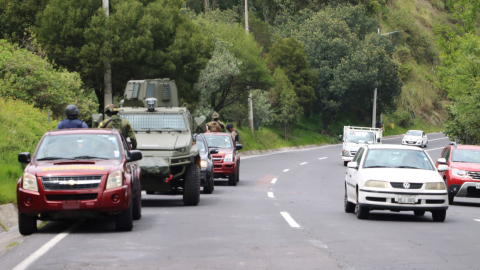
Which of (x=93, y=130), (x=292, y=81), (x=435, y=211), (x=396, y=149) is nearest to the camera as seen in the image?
(x=93, y=130)

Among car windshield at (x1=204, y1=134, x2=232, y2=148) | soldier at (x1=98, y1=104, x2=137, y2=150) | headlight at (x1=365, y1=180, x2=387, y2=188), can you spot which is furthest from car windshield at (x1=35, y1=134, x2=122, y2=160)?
car windshield at (x1=204, y1=134, x2=232, y2=148)

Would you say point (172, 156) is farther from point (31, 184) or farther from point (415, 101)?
point (415, 101)

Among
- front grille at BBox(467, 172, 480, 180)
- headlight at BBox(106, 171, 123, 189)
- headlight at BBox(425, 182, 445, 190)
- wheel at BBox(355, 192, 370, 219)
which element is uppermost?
headlight at BBox(106, 171, 123, 189)

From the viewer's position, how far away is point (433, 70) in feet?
294

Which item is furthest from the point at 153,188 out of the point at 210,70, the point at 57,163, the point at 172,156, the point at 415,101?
the point at 415,101

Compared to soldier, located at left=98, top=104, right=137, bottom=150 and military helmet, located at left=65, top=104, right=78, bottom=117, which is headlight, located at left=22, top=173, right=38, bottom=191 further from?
soldier, located at left=98, top=104, right=137, bottom=150

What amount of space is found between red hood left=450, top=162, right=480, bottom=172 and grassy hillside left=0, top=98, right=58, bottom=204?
11.1 m

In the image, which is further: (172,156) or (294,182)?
(294,182)

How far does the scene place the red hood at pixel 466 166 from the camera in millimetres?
17672

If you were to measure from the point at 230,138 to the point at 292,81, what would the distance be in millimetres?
41825

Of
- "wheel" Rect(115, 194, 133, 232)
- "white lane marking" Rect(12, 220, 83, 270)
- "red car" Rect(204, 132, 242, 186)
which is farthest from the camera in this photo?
"red car" Rect(204, 132, 242, 186)

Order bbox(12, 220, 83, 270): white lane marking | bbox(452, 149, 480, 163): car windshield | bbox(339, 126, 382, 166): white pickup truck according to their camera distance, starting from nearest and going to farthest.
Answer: bbox(12, 220, 83, 270): white lane marking → bbox(452, 149, 480, 163): car windshield → bbox(339, 126, 382, 166): white pickup truck

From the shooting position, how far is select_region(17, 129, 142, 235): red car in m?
9.45

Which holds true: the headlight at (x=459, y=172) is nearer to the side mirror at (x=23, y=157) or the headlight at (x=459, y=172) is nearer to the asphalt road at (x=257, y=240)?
the asphalt road at (x=257, y=240)
